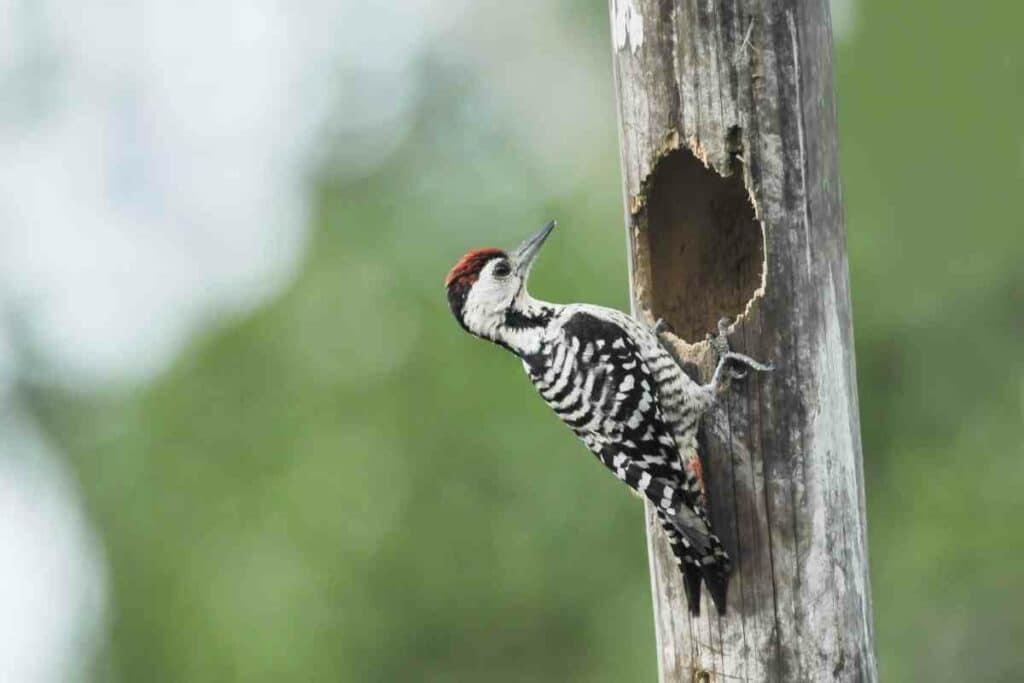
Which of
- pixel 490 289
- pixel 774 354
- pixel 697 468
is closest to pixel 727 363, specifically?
pixel 774 354

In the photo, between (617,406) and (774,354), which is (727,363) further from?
(617,406)

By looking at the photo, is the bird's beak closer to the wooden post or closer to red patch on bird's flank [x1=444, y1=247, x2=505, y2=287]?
red patch on bird's flank [x1=444, y1=247, x2=505, y2=287]

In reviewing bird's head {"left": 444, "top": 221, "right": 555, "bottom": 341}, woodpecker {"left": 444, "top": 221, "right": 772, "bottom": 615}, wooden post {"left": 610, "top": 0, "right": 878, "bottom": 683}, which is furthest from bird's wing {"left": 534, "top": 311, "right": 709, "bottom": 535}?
bird's head {"left": 444, "top": 221, "right": 555, "bottom": 341}

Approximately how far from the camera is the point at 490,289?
19.8 feet

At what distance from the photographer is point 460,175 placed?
1444 centimetres

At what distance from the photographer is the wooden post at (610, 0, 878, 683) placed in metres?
4.91

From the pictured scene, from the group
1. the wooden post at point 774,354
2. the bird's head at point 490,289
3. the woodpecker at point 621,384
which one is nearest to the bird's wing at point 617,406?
the woodpecker at point 621,384

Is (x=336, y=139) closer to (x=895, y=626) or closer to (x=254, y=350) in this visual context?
(x=254, y=350)

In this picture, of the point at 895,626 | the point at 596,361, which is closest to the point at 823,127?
the point at 596,361

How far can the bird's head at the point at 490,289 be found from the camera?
6000mm

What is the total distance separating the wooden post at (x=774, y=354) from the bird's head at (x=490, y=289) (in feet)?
3.23

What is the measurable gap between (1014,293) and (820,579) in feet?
25.1

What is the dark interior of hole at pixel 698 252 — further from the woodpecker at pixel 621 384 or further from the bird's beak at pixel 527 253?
the bird's beak at pixel 527 253

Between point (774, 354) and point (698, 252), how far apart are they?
2.05ft
